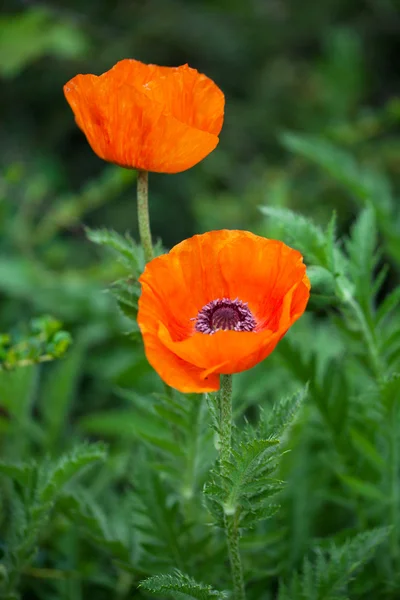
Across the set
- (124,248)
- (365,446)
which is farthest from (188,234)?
(124,248)

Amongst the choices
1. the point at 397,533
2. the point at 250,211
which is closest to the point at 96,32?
the point at 250,211

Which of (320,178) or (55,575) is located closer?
(55,575)

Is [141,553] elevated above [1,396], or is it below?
below

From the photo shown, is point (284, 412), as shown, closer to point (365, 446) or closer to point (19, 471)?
point (365, 446)

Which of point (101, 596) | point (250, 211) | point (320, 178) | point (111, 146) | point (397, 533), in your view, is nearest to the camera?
point (111, 146)

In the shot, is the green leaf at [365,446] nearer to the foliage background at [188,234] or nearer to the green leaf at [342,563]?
the foliage background at [188,234]

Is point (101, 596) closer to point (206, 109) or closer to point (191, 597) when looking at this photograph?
point (191, 597)
